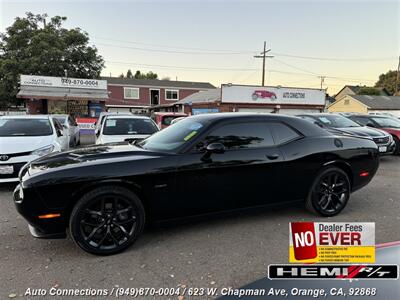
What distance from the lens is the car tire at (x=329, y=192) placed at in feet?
13.7

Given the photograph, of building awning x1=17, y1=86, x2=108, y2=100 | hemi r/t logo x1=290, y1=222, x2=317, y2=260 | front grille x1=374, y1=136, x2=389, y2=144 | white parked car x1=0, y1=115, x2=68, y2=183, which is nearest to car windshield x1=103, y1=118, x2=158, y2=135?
white parked car x1=0, y1=115, x2=68, y2=183

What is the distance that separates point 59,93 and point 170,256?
83.8ft

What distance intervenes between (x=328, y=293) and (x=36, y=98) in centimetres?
2670

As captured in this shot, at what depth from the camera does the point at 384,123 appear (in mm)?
10750

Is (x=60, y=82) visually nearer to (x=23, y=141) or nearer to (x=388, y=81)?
(x=23, y=141)

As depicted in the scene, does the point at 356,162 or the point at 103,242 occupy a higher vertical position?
the point at 356,162

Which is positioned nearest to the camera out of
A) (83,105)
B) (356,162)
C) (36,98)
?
(356,162)

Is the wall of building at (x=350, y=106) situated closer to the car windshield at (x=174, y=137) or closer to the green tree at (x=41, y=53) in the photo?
the green tree at (x=41, y=53)

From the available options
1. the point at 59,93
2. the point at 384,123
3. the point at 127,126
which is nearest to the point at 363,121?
the point at 384,123

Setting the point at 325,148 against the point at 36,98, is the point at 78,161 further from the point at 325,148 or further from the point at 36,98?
the point at 36,98

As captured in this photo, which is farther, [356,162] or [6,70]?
[6,70]

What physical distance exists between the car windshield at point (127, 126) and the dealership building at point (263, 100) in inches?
740

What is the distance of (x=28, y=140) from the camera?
6008mm

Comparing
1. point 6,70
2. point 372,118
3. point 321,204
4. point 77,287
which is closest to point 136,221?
point 77,287
